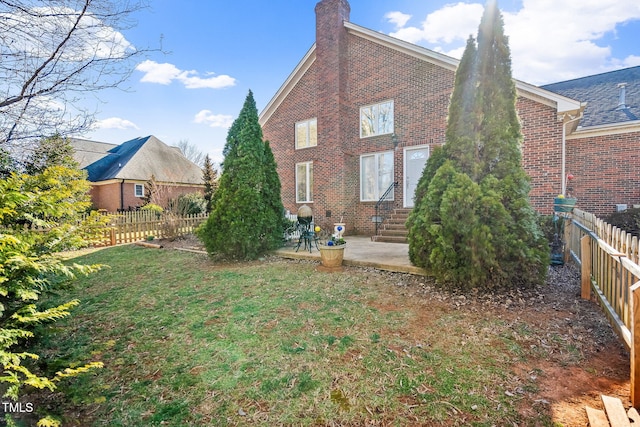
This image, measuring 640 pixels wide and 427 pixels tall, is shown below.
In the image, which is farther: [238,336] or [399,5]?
[399,5]

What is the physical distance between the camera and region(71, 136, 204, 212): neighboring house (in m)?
20.3

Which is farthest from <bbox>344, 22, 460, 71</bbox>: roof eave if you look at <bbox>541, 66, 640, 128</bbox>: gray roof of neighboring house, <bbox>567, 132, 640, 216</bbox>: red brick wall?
<bbox>541, 66, 640, 128</bbox>: gray roof of neighboring house

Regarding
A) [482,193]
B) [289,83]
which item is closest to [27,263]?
[482,193]

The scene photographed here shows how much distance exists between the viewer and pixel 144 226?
38.2 ft

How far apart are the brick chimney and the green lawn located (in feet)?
21.5

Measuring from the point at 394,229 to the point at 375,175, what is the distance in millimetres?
2646

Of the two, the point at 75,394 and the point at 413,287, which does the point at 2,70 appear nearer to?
the point at 75,394

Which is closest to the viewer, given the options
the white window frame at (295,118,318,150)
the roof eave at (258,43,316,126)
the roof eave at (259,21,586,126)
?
the roof eave at (259,21,586,126)

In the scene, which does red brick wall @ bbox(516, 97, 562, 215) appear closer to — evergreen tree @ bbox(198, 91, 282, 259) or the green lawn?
the green lawn

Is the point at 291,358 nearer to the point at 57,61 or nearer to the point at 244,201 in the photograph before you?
the point at 57,61

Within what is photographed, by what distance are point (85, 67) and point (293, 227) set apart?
19.4 feet

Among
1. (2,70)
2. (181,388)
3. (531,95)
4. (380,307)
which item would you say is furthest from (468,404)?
(531,95)

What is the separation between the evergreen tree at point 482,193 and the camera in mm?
4074

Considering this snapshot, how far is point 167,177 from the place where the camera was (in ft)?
75.7
